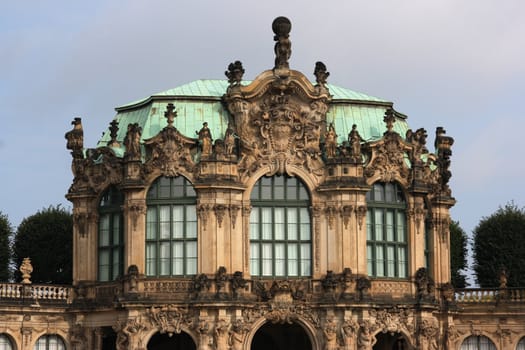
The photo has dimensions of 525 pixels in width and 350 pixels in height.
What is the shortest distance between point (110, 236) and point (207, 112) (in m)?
7.58

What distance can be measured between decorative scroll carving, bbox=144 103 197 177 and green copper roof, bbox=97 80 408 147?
1.50 meters

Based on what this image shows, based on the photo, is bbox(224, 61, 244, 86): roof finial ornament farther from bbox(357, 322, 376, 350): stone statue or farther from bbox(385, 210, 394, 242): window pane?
bbox(357, 322, 376, 350): stone statue

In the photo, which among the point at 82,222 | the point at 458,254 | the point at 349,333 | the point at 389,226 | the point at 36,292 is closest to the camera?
the point at 349,333

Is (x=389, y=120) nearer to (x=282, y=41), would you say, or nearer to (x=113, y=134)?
(x=282, y=41)

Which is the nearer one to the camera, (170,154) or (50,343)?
(170,154)

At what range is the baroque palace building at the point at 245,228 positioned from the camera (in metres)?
64.1

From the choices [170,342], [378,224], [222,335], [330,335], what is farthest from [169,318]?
[378,224]

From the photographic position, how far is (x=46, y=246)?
80938 mm

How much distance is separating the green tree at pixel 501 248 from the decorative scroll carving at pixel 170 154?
939 inches

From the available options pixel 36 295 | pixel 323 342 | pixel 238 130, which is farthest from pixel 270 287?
pixel 36 295

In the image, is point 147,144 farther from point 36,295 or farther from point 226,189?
point 36,295

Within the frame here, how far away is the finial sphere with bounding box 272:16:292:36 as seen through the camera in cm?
6681

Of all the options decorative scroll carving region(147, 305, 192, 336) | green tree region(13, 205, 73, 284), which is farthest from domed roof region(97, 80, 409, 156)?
green tree region(13, 205, 73, 284)

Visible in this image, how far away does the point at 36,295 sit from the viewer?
67.2 m
